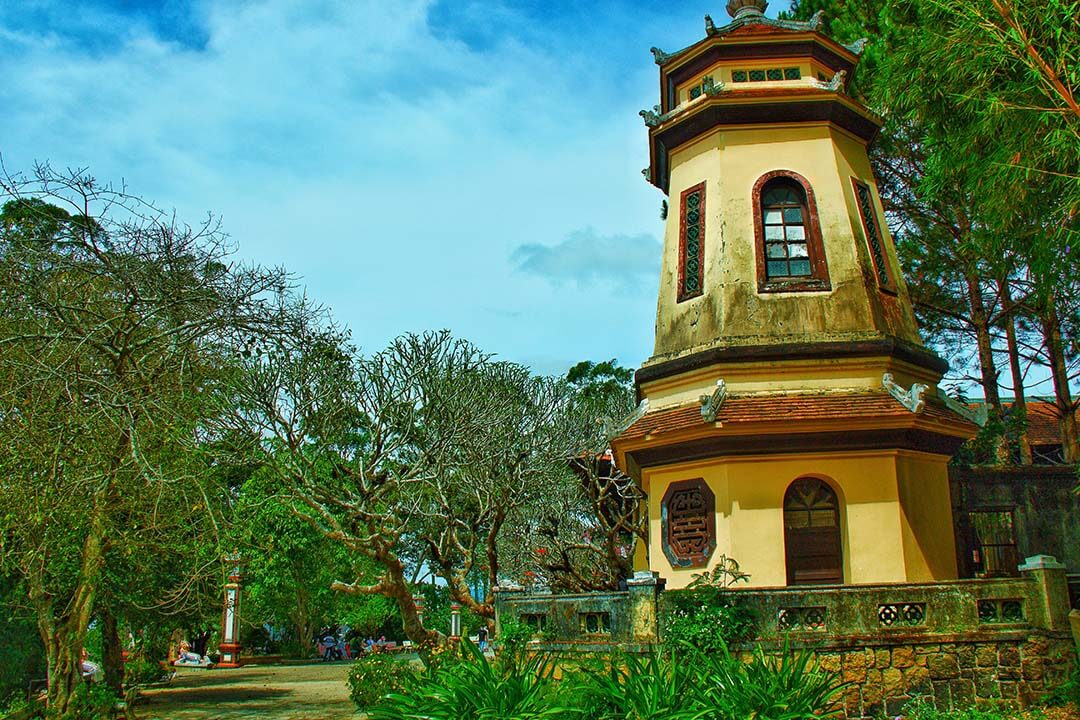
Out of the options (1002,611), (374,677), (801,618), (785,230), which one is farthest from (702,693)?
(374,677)

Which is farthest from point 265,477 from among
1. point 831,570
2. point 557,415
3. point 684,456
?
point 831,570

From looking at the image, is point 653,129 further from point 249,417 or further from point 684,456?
point 249,417

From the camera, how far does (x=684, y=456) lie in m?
13.6

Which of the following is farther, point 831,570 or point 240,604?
point 240,604

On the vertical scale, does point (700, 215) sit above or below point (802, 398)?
above

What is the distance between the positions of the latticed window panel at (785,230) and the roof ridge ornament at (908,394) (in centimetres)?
217

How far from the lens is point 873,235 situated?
1519 centimetres

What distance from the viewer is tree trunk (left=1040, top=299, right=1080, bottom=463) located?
21022mm

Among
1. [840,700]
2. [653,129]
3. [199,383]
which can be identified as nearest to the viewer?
[840,700]

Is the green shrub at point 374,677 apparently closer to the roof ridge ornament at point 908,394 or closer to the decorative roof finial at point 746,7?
the roof ridge ornament at point 908,394

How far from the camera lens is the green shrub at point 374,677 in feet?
51.4

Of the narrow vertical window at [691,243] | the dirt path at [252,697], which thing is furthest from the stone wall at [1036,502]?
the dirt path at [252,697]

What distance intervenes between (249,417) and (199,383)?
14.1 feet

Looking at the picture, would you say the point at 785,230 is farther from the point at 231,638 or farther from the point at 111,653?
the point at 231,638
